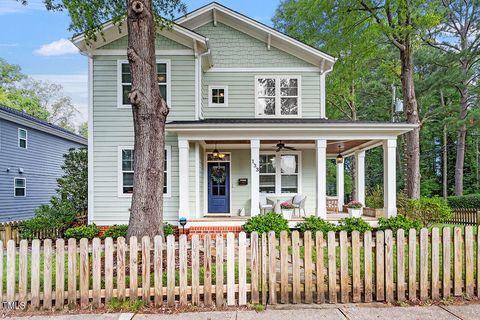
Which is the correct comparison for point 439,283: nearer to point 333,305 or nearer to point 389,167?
point 333,305

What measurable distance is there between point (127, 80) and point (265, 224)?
6.66 meters

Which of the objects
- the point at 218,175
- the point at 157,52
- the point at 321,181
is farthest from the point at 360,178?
the point at 157,52

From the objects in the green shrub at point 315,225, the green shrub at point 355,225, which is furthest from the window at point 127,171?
the green shrub at point 355,225

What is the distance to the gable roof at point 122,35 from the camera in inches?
395

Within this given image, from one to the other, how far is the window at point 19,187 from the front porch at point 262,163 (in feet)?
34.7

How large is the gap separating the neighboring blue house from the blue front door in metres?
10.3

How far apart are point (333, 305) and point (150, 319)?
96.2 inches

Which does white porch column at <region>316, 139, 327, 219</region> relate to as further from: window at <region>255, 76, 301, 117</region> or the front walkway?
the front walkway

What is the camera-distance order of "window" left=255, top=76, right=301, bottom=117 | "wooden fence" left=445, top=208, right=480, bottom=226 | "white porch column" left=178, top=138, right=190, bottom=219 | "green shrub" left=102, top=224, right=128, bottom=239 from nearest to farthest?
"green shrub" left=102, top=224, right=128, bottom=239, "white porch column" left=178, top=138, right=190, bottom=219, "window" left=255, top=76, right=301, bottom=117, "wooden fence" left=445, top=208, right=480, bottom=226

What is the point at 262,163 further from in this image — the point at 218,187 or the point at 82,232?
the point at 82,232

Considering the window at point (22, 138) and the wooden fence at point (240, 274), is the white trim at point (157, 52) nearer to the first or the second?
the wooden fence at point (240, 274)

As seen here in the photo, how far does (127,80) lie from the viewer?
10.6 metres

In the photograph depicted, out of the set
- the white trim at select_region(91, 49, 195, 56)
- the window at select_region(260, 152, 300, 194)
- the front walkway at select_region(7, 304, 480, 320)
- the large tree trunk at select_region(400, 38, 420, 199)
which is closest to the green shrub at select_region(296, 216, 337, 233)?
the window at select_region(260, 152, 300, 194)

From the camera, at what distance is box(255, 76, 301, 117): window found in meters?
12.4
